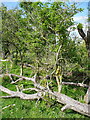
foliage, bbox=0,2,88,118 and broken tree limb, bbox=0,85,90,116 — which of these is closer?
broken tree limb, bbox=0,85,90,116

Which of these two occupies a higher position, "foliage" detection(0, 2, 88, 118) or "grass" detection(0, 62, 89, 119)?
"foliage" detection(0, 2, 88, 118)

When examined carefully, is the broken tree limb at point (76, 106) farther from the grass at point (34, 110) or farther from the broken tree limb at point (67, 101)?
the grass at point (34, 110)

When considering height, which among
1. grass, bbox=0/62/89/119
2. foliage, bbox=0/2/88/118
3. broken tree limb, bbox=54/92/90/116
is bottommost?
grass, bbox=0/62/89/119

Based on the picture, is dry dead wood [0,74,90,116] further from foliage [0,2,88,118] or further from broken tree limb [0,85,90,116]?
foliage [0,2,88,118]

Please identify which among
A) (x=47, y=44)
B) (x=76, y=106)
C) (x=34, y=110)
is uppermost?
(x=47, y=44)

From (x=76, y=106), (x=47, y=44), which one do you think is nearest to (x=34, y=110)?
(x=76, y=106)

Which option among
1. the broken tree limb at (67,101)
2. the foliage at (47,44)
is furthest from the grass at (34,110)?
the broken tree limb at (67,101)

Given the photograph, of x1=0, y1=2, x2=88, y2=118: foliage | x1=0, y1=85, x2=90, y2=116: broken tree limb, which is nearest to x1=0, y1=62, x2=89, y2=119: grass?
x1=0, y1=2, x2=88, y2=118: foliage

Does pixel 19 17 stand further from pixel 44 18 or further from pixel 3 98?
pixel 3 98

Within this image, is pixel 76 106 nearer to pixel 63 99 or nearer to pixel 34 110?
pixel 63 99

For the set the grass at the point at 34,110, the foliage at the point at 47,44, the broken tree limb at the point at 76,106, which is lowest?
the grass at the point at 34,110

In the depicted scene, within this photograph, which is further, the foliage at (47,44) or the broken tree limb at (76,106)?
the foliage at (47,44)

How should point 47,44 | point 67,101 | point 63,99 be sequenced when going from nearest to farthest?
1. point 67,101
2. point 63,99
3. point 47,44

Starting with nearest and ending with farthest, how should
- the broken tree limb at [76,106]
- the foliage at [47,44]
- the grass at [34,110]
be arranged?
the broken tree limb at [76,106] → the grass at [34,110] → the foliage at [47,44]
